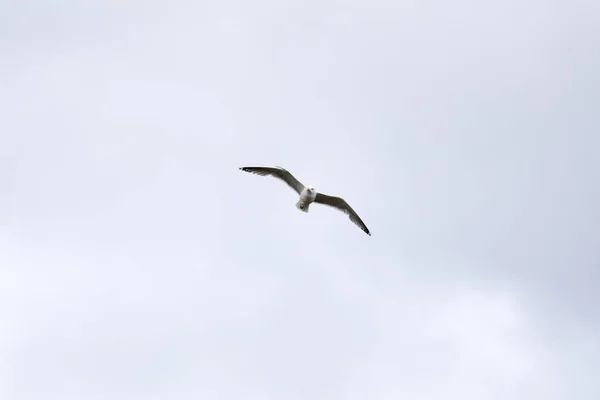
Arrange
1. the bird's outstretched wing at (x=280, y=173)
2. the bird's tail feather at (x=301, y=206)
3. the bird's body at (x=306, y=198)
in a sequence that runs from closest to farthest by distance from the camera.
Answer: the bird's outstretched wing at (x=280, y=173) < the bird's body at (x=306, y=198) < the bird's tail feather at (x=301, y=206)

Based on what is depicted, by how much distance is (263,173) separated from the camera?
7481 cm

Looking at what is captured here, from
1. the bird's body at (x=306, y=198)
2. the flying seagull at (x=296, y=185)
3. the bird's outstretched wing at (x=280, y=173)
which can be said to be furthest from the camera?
the bird's body at (x=306, y=198)

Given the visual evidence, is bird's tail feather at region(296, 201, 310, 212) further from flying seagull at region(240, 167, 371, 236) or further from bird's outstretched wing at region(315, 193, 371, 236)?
bird's outstretched wing at region(315, 193, 371, 236)

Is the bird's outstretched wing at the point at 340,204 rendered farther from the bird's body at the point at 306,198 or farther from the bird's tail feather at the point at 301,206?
the bird's tail feather at the point at 301,206

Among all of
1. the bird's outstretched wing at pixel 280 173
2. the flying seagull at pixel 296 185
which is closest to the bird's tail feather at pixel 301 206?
the flying seagull at pixel 296 185

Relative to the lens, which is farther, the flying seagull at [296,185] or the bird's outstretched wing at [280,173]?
the flying seagull at [296,185]

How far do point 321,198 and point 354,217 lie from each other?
297 cm

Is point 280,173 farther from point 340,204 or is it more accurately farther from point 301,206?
point 340,204

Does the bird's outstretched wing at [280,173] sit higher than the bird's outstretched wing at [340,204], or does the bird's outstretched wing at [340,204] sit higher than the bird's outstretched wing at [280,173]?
the bird's outstretched wing at [340,204]

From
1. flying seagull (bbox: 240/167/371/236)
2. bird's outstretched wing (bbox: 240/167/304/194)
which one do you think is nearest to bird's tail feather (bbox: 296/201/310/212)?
flying seagull (bbox: 240/167/371/236)

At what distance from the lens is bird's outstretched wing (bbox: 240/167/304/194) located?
74312 millimetres

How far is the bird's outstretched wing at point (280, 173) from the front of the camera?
74312mm

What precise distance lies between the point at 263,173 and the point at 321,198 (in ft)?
15.3

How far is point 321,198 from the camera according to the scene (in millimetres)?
77375
